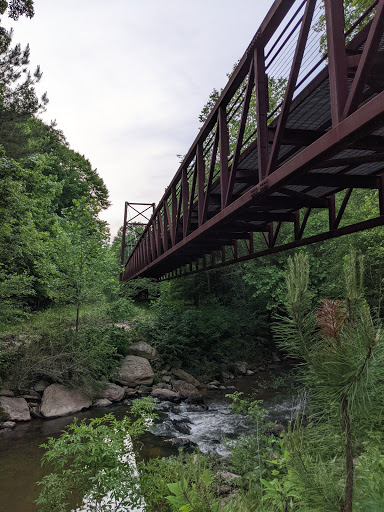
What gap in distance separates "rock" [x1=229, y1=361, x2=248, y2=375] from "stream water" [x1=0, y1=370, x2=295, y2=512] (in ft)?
10.4

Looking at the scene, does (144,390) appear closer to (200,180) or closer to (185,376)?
(185,376)

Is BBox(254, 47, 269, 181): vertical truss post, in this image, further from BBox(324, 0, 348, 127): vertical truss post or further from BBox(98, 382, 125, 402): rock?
BBox(98, 382, 125, 402): rock

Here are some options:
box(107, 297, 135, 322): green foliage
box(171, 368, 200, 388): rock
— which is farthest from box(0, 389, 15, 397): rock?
box(171, 368, 200, 388): rock

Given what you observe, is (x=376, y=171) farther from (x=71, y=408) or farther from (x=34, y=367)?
(x=34, y=367)

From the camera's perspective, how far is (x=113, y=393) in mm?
10992

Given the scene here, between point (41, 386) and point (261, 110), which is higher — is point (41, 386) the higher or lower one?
the lower one

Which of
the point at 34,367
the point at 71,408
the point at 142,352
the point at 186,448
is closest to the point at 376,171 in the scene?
the point at 186,448

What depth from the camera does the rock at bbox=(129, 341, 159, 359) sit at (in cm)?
1368

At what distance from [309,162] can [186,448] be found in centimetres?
683

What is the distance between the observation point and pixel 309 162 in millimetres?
3180

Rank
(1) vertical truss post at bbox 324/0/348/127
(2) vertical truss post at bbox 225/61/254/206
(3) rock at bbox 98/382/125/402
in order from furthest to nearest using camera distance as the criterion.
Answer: (3) rock at bbox 98/382/125/402 < (2) vertical truss post at bbox 225/61/254/206 < (1) vertical truss post at bbox 324/0/348/127

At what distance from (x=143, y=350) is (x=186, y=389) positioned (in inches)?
96.3

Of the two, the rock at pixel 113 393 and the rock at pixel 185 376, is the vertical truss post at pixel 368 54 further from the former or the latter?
the rock at pixel 185 376

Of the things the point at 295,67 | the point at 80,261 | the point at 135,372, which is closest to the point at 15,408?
the point at 135,372
